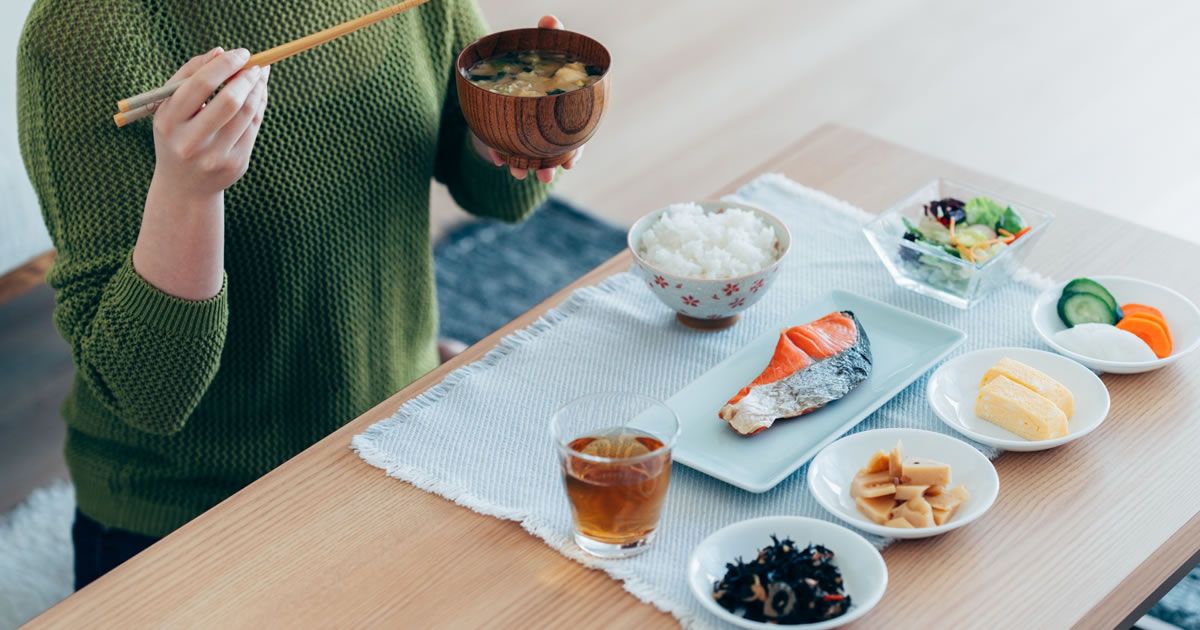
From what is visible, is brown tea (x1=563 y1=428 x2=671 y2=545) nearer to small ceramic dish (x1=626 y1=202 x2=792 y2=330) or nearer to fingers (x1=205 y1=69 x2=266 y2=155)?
small ceramic dish (x1=626 y1=202 x2=792 y2=330)

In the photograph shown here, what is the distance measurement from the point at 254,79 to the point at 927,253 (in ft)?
2.54

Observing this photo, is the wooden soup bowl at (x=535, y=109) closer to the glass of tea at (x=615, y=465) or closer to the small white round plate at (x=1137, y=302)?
the glass of tea at (x=615, y=465)

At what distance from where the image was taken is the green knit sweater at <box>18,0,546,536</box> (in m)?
1.19

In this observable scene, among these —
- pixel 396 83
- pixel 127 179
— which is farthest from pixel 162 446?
pixel 396 83

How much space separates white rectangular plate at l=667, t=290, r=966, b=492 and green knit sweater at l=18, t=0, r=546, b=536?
51cm

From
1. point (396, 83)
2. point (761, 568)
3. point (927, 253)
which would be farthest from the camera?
point (396, 83)

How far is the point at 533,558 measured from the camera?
39.8 inches

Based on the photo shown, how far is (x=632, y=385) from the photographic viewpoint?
123 centimetres

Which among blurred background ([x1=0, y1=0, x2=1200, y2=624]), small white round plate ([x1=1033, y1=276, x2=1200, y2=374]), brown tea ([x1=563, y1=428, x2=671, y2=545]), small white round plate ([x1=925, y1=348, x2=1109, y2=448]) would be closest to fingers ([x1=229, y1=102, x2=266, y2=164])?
brown tea ([x1=563, y1=428, x2=671, y2=545])

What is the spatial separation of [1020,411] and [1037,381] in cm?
6

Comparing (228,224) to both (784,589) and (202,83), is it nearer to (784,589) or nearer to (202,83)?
(202,83)

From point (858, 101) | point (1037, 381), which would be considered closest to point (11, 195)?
point (1037, 381)

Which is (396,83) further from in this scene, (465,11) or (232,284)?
(232,284)

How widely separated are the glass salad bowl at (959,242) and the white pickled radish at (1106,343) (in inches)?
4.9
